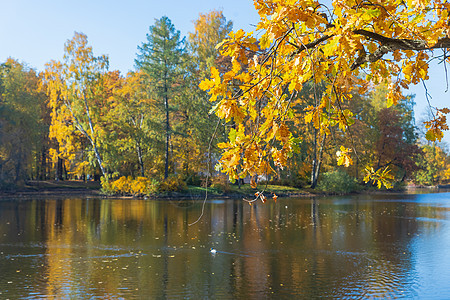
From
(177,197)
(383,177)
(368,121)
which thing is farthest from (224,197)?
(383,177)

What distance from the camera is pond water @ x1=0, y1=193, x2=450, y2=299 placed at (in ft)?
27.1

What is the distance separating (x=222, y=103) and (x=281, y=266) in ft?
24.9

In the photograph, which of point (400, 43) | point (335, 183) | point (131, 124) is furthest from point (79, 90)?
point (400, 43)

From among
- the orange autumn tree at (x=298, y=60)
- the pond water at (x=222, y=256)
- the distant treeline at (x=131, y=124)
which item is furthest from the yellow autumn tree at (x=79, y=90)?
the orange autumn tree at (x=298, y=60)

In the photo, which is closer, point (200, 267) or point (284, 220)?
point (200, 267)

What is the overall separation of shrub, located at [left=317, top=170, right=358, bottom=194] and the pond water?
15755mm

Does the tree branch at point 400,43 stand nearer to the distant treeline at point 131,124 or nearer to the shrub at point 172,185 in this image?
the distant treeline at point 131,124

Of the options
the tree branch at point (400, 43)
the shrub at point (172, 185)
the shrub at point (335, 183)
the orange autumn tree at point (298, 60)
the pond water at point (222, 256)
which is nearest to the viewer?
the orange autumn tree at point (298, 60)

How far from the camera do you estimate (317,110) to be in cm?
350

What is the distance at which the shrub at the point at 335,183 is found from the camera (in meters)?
35.4

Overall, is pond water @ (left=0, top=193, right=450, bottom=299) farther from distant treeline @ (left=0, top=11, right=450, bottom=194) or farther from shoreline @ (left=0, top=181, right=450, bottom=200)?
distant treeline @ (left=0, top=11, right=450, bottom=194)

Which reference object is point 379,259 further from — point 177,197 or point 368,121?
point 368,121

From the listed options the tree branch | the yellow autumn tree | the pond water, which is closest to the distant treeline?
the yellow autumn tree

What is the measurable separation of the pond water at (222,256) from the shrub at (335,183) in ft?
51.7
